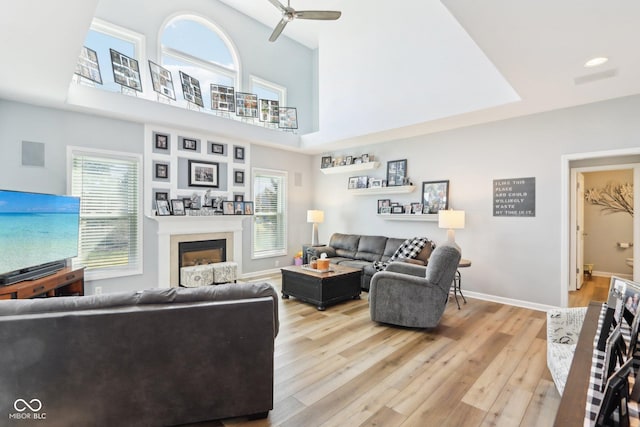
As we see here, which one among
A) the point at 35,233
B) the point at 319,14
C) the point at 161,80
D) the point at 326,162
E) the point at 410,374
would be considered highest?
the point at 319,14

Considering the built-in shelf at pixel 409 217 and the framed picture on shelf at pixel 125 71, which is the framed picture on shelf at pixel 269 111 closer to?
the framed picture on shelf at pixel 125 71

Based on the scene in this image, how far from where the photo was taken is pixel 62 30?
239 cm

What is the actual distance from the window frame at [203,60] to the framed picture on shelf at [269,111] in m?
0.56

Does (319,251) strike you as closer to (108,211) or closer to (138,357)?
(108,211)

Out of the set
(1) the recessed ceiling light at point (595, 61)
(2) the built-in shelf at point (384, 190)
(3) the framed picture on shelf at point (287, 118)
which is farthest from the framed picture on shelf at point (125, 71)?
(1) the recessed ceiling light at point (595, 61)

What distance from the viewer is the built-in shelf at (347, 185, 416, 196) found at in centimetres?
534

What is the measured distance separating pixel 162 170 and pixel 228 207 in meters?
1.23

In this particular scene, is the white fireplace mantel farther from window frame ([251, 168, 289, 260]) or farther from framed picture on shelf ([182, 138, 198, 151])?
framed picture on shelf ([182, 138, 198, 151])

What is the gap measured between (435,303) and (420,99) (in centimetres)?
303

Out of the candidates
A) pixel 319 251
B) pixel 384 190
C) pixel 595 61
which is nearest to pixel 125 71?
pixel 319 251

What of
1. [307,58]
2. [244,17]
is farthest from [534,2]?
[307,58]

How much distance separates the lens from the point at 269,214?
6.52m

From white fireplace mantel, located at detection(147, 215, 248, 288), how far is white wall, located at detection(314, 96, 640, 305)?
3068 millimetres

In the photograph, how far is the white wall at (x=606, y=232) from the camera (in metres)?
5.49
